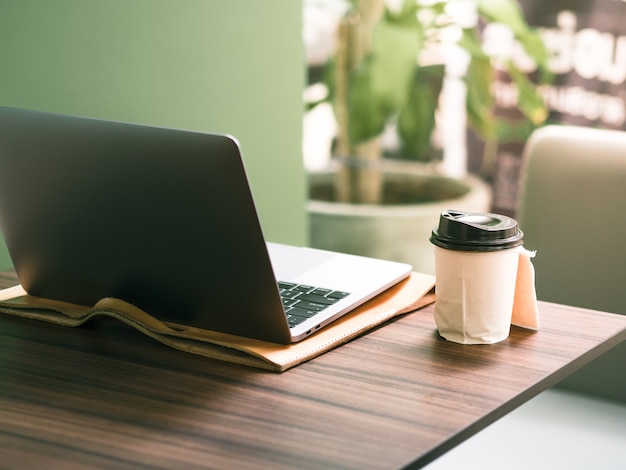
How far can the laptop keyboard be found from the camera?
Result: 41.4 inches

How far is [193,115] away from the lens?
5.48ft

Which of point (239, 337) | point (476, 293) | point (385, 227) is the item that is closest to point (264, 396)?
point (239, 337)

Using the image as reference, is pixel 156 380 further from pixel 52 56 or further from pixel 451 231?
pixel 52 56

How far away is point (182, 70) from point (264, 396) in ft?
2.85

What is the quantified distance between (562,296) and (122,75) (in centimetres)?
78

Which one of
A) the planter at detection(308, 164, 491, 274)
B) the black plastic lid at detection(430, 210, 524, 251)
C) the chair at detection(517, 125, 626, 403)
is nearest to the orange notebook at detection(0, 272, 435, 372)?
the black plastic lid at detection(430, 210, 524, 251)

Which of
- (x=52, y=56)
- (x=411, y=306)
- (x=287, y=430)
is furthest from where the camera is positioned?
(x=52, y=56)

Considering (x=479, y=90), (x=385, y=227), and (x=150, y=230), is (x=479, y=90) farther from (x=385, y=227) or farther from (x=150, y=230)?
(x=150, y=230)

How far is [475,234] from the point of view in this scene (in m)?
1.01

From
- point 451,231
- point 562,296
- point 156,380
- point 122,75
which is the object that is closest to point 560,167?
point 562,296

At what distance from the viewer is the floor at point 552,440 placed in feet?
4.25

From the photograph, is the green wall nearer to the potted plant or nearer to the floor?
the potted plant

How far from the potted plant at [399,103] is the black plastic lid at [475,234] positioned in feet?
4.22

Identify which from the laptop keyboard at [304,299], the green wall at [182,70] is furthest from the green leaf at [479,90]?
the laptop keyboard at [304,299]
